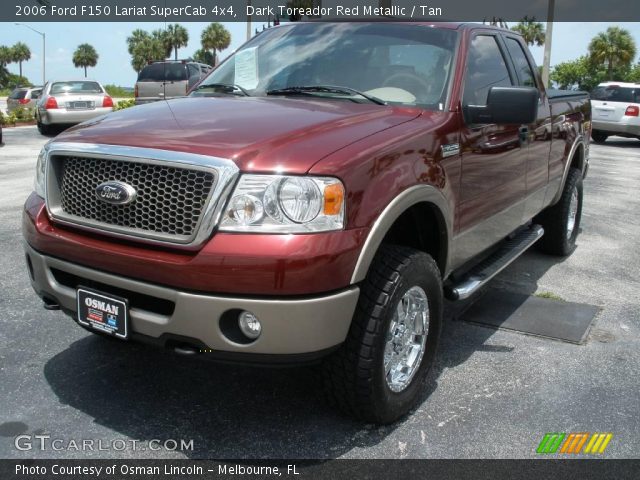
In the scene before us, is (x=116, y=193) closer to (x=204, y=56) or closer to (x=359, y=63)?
(x=359, y=63)

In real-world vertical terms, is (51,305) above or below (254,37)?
below

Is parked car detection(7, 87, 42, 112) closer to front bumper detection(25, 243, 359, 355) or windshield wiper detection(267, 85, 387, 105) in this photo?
windshield wiper detection(267, 85, 387, 105)

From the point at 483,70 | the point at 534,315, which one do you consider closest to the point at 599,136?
the point at 534,315

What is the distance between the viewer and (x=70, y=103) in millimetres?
16984

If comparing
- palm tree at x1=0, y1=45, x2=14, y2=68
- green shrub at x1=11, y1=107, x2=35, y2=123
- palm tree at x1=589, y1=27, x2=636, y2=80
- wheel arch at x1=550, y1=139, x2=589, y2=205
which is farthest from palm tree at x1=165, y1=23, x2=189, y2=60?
wheel arch at x1=550, y1=139, x2=589, y2=205

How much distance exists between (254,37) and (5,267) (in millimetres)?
2701

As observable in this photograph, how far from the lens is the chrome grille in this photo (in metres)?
2.56

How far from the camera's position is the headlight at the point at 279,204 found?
250 centimetres

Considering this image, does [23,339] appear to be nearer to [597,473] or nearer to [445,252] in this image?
[445,252]

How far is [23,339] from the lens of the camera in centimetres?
390

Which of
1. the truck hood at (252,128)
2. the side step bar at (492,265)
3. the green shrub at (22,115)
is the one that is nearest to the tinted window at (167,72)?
the green shrub at (22,115)

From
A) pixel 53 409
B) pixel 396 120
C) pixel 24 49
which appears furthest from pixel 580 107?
pixel 24 49

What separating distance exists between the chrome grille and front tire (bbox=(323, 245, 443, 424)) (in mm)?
784

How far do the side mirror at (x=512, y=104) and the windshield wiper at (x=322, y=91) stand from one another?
56 cm
